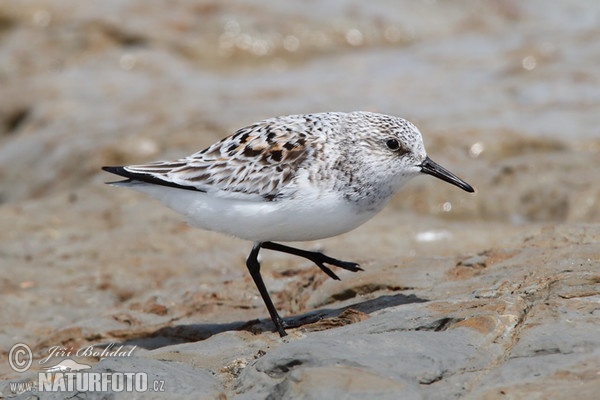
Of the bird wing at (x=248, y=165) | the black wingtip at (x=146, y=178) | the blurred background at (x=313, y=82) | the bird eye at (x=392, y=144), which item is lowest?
the blurred background at (x=313, y=82)

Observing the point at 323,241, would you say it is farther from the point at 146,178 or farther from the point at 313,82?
the point at 313,82

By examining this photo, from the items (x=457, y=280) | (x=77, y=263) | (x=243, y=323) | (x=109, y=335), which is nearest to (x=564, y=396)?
(x=457, y=280)

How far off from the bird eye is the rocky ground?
1005 mm

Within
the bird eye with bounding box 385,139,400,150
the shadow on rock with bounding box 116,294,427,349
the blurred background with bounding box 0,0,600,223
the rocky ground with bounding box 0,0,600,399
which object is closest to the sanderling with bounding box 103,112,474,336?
the bird eye with bounding box 385,139,400,150

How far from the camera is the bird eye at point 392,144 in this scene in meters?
6.38

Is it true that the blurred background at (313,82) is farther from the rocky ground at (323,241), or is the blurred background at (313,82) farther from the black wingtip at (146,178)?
the black wingtip at (146,178)

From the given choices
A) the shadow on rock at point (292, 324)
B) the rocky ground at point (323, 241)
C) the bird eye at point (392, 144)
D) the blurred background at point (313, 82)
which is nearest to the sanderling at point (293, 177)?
the bird eye at point (392, 144)

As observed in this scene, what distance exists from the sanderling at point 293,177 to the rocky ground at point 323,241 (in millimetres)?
664

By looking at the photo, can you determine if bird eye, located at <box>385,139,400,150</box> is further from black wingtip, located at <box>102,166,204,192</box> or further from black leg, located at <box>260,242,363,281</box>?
black wingtip, located at <box>102,166,204,192</box>

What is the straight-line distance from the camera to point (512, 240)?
7.69 m

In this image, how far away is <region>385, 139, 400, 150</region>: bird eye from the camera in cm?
638

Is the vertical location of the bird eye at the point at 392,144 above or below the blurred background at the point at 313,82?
above

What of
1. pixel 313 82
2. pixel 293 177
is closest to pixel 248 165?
pixel 293 177

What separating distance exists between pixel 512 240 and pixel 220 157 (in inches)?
102
